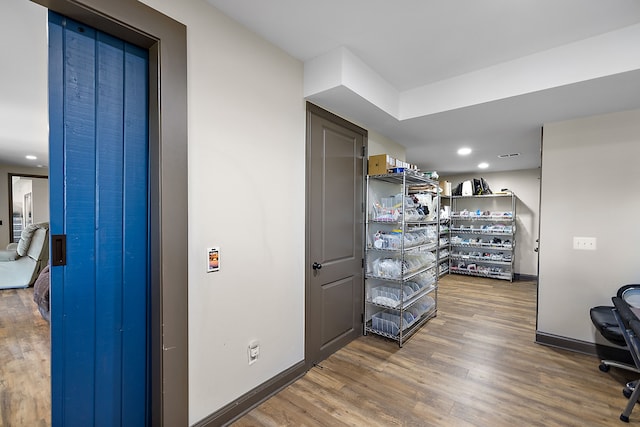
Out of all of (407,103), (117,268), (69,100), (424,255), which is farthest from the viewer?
(424,255)

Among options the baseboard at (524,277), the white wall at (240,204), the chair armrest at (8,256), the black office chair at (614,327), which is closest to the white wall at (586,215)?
the black office chair at (614,327)

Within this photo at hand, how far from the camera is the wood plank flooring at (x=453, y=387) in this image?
1.81m

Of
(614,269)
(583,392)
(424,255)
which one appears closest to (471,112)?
(424,255)

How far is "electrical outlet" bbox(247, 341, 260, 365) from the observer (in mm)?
1906

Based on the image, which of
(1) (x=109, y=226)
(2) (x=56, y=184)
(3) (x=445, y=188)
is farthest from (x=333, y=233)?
(3) (x=445, y=188)

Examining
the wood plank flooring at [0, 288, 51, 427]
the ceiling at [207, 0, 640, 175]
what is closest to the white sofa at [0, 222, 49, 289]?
the wood plank flooring at [0, 288, 51, 427]

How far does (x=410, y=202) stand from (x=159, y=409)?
2891mm

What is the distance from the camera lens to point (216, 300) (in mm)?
1692

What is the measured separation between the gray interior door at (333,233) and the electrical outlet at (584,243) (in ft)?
7.06

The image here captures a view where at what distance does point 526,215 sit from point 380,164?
4909mm

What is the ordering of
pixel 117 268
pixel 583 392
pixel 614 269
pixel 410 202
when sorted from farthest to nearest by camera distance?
pixel 410 202
pixel 614 269
pixel 583 392
pixel 117 268

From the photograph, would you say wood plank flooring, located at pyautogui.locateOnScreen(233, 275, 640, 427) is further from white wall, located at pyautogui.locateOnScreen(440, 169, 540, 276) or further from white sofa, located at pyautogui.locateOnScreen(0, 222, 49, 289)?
white sofa, located at pyautogui.locateOnScreen(0, 222, 49, 289)

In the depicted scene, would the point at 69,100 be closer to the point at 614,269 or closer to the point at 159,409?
the point at 159,409

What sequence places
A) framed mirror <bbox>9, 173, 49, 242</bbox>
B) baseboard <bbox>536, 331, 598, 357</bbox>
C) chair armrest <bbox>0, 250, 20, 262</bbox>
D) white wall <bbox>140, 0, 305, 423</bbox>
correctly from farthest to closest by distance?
framed mirror <bbox>9, 173, 49, 242</bbox> → chair armrest <bbox>0, 250, 20, 262</bbox> → baseboard <bbox>536, 331, 598, 357</bbox> → white wall <bbox>140, 0, 305, 423</bbox>
